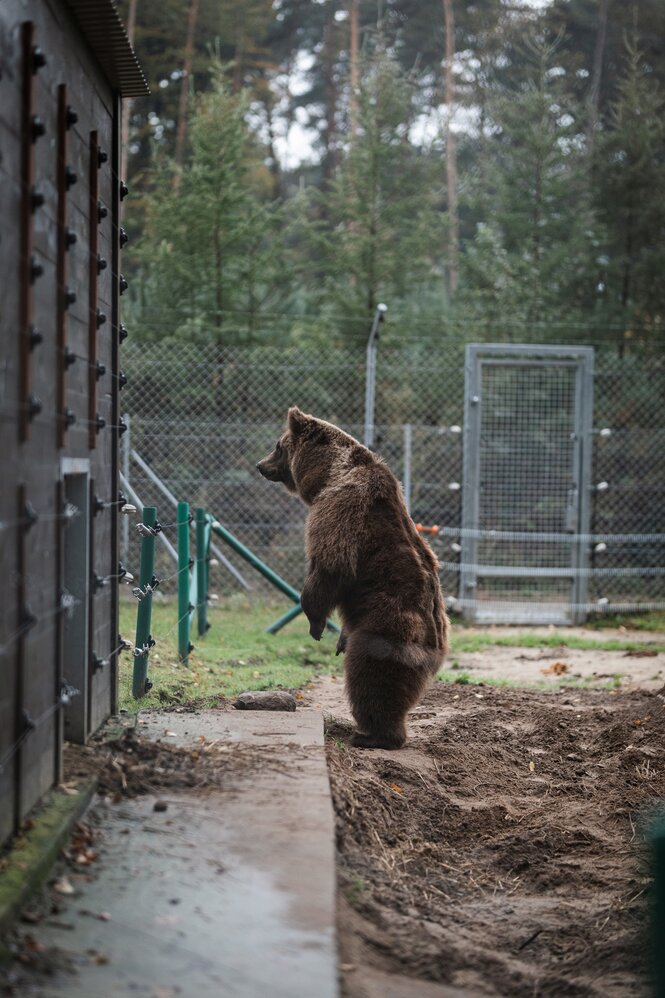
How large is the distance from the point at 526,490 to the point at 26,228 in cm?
983

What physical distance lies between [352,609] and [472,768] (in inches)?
44.8

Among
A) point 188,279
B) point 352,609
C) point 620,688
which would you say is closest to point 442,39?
point 188,279

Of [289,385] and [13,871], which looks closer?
[13,871]

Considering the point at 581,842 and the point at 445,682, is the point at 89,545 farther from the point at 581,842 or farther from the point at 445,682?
the point at 445,682

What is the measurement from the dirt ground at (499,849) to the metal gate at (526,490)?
494 cm

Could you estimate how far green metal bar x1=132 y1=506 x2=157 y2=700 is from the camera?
6.33m

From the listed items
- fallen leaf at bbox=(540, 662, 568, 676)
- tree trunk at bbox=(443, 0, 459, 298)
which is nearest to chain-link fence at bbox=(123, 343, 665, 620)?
fallen leaf at bbox=(540, 662, 568, 676)

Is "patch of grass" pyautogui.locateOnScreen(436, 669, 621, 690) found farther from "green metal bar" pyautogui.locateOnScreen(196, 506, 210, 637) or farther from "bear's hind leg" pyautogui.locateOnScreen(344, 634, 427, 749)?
"bear's hind leg" pyautogui.locateOnScreen(344, 634, 427, 749)

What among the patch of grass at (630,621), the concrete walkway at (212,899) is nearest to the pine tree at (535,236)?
the patch of grass at (630,621)

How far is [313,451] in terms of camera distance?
22.8ft

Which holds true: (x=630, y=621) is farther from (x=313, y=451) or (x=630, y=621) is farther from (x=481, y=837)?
(x=481, y=837)

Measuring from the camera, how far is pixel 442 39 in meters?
24.6

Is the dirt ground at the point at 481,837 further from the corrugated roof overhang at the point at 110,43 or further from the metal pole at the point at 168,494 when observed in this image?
the metal pole at the point at 168,494

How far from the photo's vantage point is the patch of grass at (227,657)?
6777 mm
